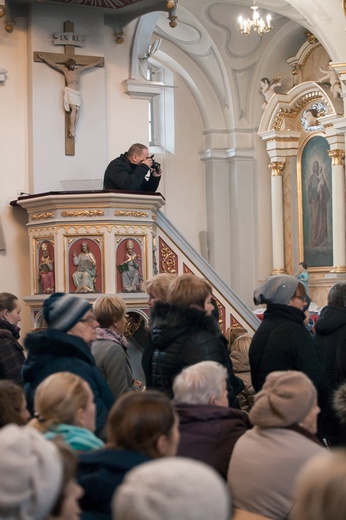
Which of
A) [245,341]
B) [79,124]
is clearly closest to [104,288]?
[79,124]

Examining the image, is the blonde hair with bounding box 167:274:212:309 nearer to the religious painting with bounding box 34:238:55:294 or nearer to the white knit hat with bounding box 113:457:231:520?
the white knit hat with bounding box 113:457:231:520

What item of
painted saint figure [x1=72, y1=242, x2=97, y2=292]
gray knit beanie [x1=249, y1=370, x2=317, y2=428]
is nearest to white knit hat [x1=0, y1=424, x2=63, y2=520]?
gray knit beanie [x1=249, y1=370, x2=317, y2=428]

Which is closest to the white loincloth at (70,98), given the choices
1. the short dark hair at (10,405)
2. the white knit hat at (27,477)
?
the short dark hair at (10,405)

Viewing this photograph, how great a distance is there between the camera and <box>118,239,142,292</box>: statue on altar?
957cm

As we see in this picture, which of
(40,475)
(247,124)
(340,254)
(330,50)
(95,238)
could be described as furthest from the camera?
(247,124)

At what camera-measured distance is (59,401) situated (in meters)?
3.49

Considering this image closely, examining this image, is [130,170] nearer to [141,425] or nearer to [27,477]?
[141,425]

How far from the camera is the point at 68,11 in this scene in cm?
1092

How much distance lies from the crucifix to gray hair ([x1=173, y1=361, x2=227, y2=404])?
279 inches

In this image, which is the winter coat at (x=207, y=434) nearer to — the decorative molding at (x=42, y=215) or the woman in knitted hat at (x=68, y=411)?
the woman in knitted hat at (x=68, y=411)

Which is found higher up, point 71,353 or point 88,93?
point 88,93

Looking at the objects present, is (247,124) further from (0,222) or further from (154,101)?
(0,222)

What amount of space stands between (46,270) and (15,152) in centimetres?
174

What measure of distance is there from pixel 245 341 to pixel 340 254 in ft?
37.8
